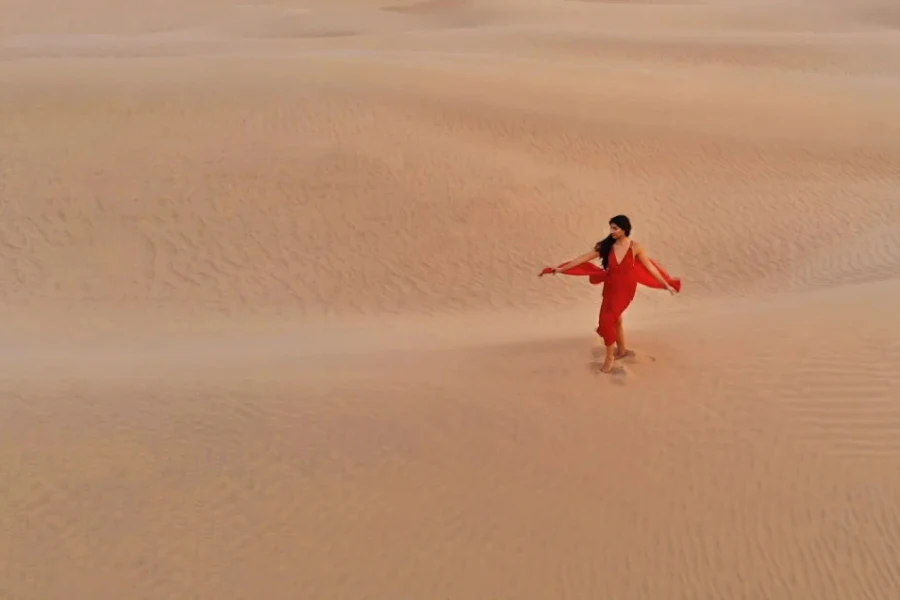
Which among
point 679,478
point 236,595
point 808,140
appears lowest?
point 236,595

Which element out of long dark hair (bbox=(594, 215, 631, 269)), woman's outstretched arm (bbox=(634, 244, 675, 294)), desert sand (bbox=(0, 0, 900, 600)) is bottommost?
desert sand (bbox=(0, 0, 900, 600))

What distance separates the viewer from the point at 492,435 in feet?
22.9

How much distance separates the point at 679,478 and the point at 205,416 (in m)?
3.65

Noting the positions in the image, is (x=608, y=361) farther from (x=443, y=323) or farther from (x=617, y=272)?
(x=443, y=323)

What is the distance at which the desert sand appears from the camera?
19.9 ft

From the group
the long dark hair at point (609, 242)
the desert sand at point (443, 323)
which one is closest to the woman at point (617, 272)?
the long dark hair at point (609, 242)

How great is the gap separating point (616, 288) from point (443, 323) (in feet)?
11.7

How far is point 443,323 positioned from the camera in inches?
414

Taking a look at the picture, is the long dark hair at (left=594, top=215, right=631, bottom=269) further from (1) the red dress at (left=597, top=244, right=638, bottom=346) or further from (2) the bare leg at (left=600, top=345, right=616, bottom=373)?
(2) the bare leg at (left=600, top=345, right=616, bottom=373)

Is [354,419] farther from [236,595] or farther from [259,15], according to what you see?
[259,15]

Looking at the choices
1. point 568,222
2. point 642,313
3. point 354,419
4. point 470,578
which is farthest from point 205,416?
point 568,222

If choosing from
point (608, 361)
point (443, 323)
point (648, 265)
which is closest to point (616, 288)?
point (648, 265)

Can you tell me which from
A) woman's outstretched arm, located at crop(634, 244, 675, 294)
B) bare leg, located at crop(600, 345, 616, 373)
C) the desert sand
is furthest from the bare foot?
woman's outstretched arm, located at crop(634, 244, 675, 294)

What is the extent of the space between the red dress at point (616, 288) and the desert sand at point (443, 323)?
508mm
